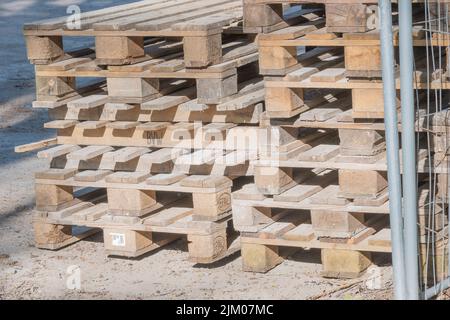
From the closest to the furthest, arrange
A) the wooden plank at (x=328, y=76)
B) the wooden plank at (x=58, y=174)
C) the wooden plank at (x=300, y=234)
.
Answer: the wooden plank at (x=328, y=76) → the wooden plank at (x=300, y=234) → the wooden plank at (x=58, y=174)

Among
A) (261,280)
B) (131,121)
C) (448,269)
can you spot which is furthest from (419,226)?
(131,121)

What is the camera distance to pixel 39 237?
638cm

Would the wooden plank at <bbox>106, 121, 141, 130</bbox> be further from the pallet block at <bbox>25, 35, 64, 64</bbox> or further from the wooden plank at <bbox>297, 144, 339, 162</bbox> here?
the wooden plank at <bbox>297, 144, 339, 162</bbox>

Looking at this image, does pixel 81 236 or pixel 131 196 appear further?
pixel 81 236

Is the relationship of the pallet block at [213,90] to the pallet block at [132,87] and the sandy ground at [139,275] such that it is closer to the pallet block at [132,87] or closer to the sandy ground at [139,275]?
the pallet block at [132,87]

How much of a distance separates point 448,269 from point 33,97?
6.25 meters

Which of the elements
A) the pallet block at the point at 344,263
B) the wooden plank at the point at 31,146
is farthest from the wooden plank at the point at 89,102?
the pallet block at the point at 344,263

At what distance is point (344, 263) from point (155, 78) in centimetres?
147

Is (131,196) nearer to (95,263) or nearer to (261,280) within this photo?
(95,263)

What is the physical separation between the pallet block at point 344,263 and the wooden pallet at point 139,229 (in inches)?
25.3

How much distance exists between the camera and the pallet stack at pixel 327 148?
5246 mm

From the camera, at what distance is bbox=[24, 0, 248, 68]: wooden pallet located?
559 centimetres

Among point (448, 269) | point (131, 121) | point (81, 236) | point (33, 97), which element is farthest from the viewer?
point (33, 97)

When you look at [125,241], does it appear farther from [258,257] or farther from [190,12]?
[190,12]
